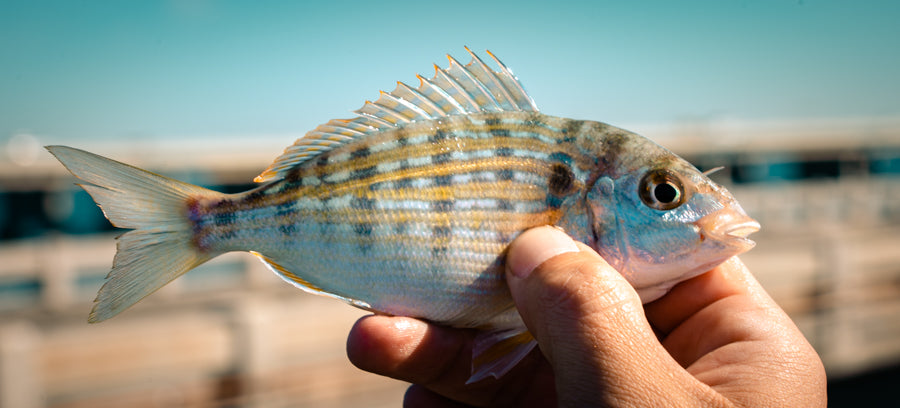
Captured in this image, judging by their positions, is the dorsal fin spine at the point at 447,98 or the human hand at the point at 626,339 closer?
the human hand at the point at 626,339

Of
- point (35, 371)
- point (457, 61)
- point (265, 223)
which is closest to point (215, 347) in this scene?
point (35, 371)

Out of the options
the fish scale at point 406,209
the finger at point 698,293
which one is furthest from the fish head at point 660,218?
the finger at point 698,293

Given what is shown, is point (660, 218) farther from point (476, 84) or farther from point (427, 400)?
point (427, 400)

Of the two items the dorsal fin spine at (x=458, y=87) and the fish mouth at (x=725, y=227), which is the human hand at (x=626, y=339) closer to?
the fish mouth at (x=725, y=227)

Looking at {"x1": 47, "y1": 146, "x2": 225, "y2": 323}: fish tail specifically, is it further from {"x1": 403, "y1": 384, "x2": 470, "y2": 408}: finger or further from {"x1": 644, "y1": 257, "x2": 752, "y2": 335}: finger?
{"x1": 644, "y1": 257, "x2": 752, "y2": 335}: finger

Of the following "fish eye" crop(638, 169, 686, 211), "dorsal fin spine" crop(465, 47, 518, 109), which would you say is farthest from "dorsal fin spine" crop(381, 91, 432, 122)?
"fish eye" crop(638, 169, 686, 211)

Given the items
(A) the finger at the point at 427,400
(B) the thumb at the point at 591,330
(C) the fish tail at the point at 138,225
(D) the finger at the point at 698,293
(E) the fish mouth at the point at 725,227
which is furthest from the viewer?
(A) the finger at the point at 427,400

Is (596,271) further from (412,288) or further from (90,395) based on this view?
(90,395)
